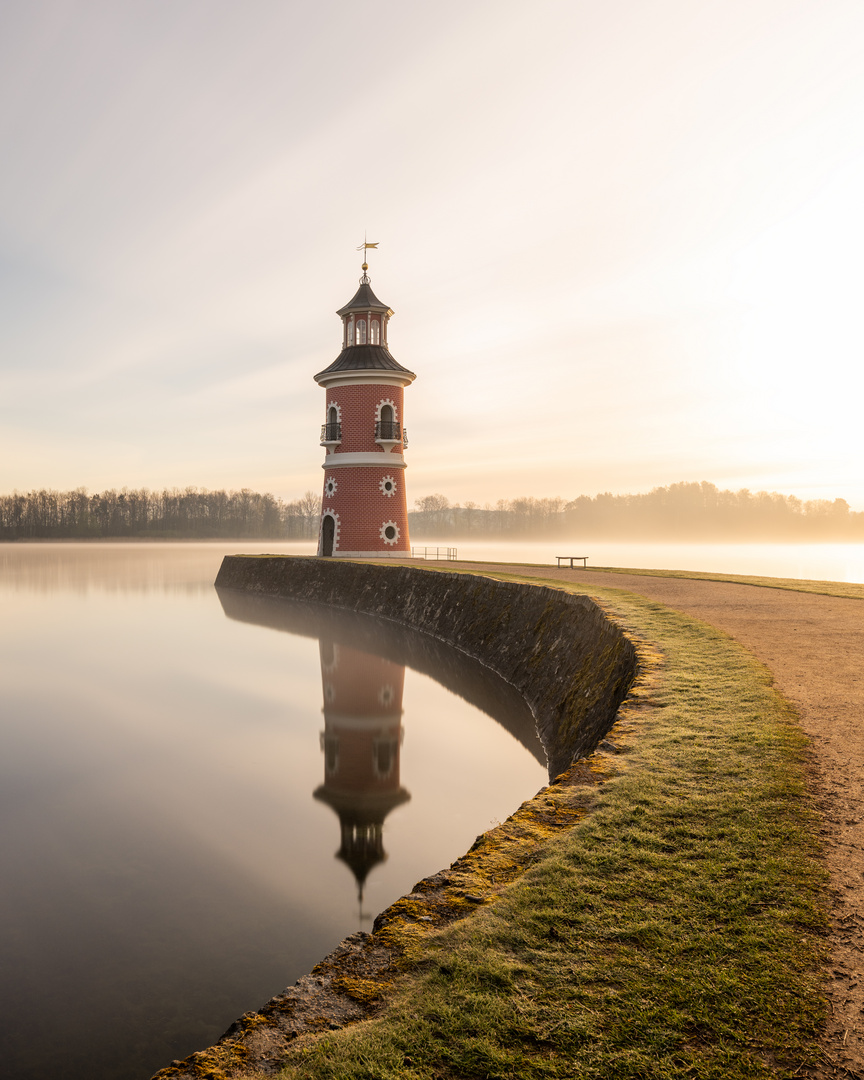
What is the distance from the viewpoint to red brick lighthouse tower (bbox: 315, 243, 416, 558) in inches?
1275

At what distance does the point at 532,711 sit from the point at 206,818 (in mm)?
6338

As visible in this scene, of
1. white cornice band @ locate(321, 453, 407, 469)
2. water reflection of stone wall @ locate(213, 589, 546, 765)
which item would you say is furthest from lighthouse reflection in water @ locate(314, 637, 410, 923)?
white cornice band @ locate(321, 453, 407, 469)

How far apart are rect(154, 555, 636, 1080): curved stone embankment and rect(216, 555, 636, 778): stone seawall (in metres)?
0.04

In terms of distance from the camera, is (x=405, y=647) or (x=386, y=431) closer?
(x=405, y=647)

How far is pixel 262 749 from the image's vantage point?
1110 centimetres

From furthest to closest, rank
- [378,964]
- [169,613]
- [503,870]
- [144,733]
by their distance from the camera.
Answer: [169,613] < [144,733] < [503,870] < [378,964]

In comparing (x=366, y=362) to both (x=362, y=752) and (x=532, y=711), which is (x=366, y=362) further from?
(x=362, y=752)

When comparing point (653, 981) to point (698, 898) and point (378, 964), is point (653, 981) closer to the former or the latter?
point (698, 898)

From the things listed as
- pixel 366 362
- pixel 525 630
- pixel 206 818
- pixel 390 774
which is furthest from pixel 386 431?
pixel 206 818

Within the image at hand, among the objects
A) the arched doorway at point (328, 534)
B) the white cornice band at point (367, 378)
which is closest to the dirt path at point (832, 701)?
the white cornice band at point (367, 378)

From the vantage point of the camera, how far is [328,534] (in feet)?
112

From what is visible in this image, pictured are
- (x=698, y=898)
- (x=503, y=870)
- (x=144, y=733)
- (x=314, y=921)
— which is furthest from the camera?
(x=144, y=733)

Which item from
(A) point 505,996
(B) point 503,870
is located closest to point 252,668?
(B) point 503,870

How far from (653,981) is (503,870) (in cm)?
134
